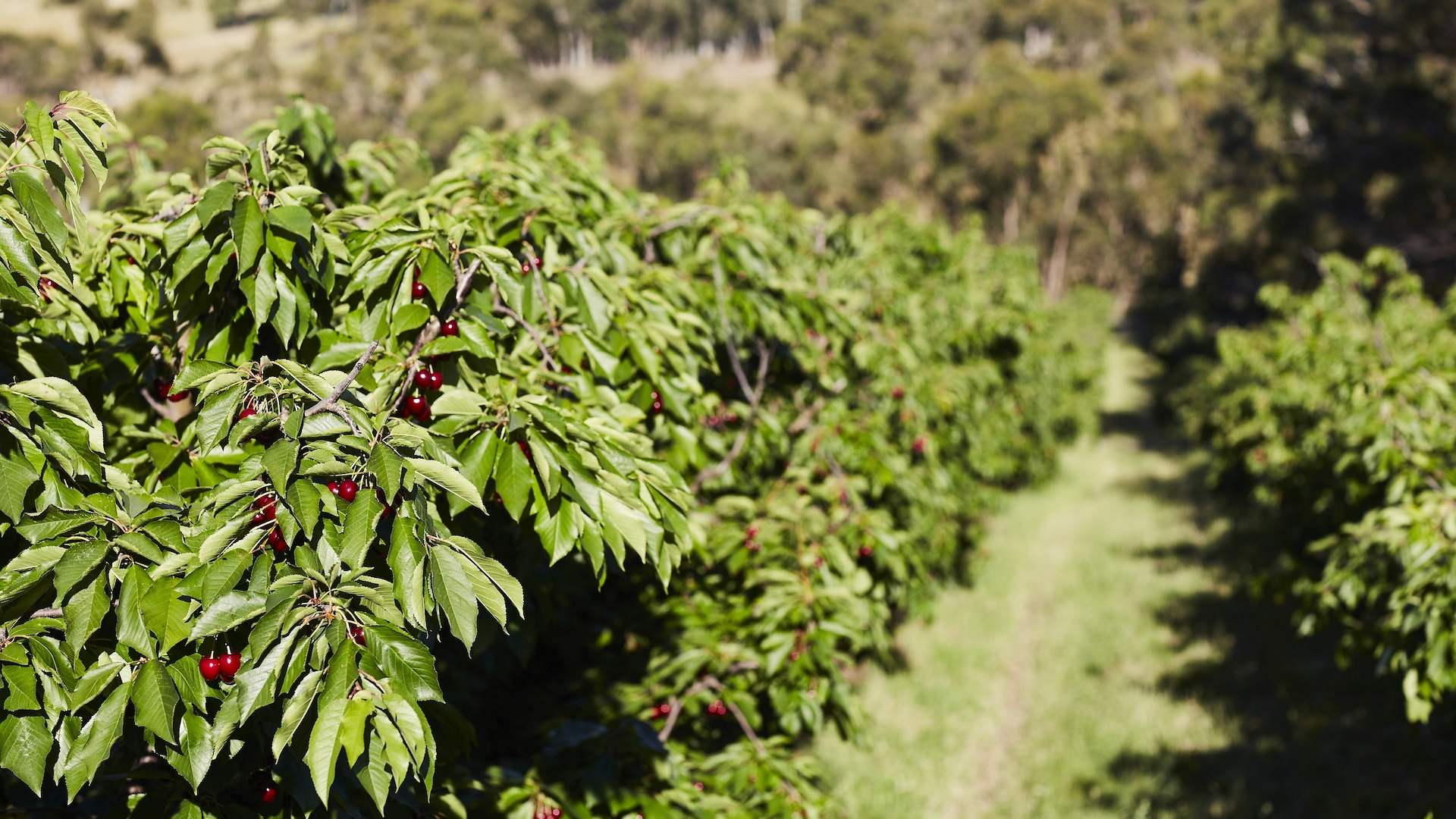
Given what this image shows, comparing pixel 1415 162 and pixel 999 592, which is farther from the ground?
pixel 1415 162

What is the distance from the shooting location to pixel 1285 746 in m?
8.59

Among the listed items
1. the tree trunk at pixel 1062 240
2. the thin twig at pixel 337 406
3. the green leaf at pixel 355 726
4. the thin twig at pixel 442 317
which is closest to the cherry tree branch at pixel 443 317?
the thin twig at pixel 442 317

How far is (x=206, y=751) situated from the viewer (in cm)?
200

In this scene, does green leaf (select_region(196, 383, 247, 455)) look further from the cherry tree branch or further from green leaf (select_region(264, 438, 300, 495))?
the cherry tree branch

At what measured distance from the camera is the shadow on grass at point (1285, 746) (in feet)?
24.7

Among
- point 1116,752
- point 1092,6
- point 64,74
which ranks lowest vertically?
point 1116,752

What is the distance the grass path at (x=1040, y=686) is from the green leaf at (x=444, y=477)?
5.72 meters

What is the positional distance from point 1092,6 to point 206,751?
300 feet

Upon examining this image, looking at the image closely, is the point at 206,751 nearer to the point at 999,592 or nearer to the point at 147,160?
the point at 147,160

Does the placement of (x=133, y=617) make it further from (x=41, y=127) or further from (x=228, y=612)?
(x=41, y=127)

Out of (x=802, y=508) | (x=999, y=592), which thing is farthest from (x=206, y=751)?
(x=999, y=592)

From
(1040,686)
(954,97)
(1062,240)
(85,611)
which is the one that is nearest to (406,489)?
(85,611)

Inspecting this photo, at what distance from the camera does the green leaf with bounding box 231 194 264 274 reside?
2389 millimetres

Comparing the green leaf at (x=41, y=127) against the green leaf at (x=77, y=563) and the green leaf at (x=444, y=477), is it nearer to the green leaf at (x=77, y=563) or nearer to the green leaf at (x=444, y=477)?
the green leaf at (x=77, y=563)
